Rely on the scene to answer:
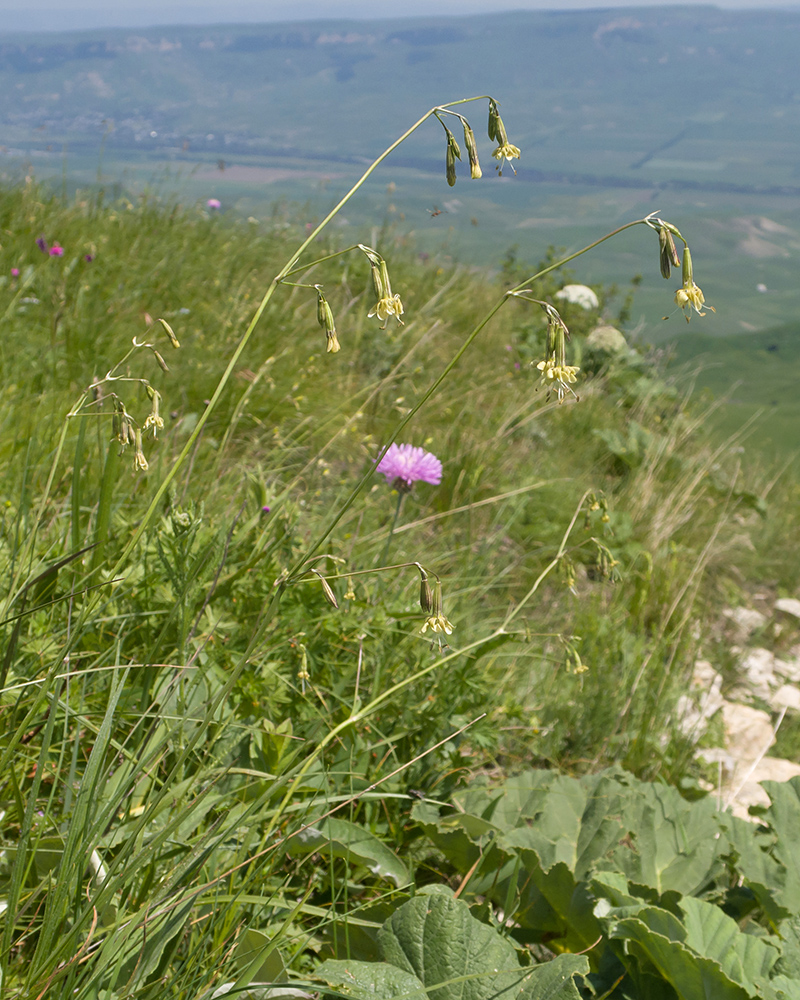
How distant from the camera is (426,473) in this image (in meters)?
2.08

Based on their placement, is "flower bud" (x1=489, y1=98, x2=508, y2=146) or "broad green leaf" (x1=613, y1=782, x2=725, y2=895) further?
"broad green leaf" (x1=613, y1=782, x2=725, y2=895)

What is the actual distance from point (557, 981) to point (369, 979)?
0.90ft

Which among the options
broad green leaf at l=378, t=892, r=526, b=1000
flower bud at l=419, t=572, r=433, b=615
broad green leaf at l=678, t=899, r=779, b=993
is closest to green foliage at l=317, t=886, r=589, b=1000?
broad green leaf at l=378, t=892, r=526, b=1000

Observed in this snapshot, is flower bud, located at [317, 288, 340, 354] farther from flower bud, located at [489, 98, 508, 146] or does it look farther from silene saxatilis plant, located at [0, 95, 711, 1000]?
flower bud, located at [489, 98, 508, 146]

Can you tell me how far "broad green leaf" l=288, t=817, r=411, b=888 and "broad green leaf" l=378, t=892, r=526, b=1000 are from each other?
188 mm

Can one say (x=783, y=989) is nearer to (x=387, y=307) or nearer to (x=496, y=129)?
(x=387, y=307)

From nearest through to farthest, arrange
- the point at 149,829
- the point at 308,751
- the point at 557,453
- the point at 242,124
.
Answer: the point at 149,829
the point at 308,751
the point at 557,453
the point at 242,124

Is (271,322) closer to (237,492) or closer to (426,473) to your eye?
(237,492)

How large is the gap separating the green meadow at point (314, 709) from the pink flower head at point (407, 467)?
0.16ft

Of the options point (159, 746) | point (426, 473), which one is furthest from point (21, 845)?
point (426, 473)

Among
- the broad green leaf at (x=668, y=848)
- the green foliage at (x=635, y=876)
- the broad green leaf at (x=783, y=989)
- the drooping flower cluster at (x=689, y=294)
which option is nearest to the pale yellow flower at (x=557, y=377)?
the drooping flower cluster at (x=689, y=294)

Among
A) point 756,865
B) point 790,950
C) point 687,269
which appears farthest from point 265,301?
point 756,865

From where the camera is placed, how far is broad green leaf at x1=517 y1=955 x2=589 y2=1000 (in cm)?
105

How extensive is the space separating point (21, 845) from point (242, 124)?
203 m
